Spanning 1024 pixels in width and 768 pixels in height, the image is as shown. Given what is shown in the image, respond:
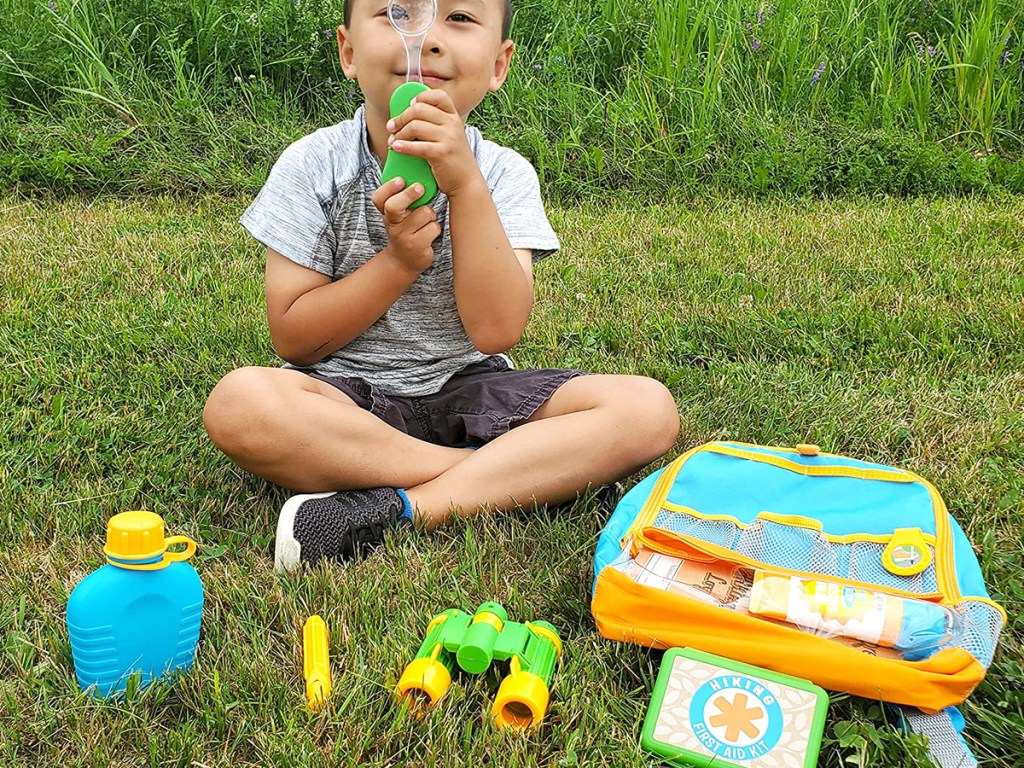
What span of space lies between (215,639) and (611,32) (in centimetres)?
356

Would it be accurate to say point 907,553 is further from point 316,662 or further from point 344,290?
point 344,290

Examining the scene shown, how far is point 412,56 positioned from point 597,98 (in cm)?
261

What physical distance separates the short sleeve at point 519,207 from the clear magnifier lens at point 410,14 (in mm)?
381

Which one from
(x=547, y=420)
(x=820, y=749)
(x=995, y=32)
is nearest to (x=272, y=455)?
(x=547, y=420)

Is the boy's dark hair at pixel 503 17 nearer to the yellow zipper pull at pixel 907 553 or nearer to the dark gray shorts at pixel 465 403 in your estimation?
the dark gray shorts at pixel 465 403

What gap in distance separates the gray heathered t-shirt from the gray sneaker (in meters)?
0.32

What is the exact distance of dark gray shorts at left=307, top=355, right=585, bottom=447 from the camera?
197 centimetres

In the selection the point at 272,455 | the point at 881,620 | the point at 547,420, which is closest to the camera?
the point at 881,620

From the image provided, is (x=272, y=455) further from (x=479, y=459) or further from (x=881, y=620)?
(x=881, y=620)

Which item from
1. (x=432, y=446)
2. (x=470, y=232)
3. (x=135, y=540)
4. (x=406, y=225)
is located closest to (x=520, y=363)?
(x=432, y=446)

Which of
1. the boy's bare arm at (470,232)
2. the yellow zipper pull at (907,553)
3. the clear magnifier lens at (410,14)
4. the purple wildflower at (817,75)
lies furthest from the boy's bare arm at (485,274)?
the purple wildflower at (817,75)

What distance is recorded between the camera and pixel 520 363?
2.55 m

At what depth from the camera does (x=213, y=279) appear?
303 centimetres

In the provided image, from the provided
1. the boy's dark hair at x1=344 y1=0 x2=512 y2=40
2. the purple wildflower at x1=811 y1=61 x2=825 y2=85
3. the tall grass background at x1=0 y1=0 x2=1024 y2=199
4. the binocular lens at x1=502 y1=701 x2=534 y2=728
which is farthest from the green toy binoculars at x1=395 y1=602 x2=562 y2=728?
the purple wildflower at x1=811 y1=61 x2=825 y2=85
